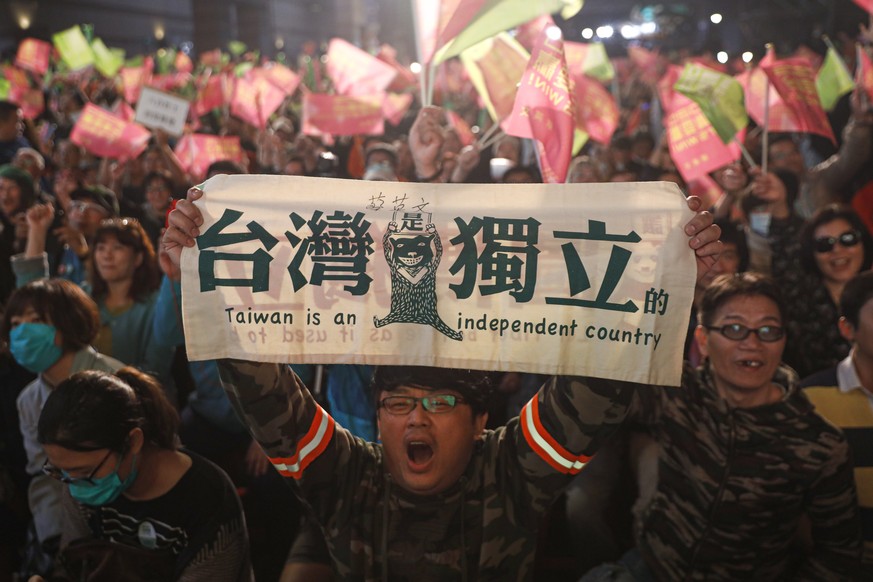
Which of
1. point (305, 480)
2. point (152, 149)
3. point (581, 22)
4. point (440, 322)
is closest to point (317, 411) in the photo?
point (305, 480)

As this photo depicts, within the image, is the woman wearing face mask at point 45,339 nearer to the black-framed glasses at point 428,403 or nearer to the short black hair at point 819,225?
the black-framed glasses at point 428,403

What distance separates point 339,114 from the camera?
647 centimetres

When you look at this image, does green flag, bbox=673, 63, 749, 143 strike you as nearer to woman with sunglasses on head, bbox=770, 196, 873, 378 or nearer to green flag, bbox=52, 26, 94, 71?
woman with sunglasses on head, bbox=770, 196, 873, 378

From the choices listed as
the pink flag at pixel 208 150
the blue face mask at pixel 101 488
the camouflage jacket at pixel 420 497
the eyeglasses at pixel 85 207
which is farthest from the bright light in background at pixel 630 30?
the blue face mask at pixel 101 488

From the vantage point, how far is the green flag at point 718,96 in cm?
440

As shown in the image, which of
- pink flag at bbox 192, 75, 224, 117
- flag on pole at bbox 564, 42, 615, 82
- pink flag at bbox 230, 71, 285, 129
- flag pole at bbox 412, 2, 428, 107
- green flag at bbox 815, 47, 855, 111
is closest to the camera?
flag pole at bbox 412, 2, 428, 107

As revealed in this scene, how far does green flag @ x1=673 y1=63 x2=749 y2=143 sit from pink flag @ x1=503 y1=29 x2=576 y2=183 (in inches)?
60.2

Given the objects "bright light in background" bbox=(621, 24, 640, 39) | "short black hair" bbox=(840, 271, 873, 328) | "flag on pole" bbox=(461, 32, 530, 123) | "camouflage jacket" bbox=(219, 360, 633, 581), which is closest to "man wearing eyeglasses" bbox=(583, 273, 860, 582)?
"short black hair" bbox=(840, 271, 873, 328)

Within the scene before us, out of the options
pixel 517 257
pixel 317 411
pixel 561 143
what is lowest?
pixel 317 411

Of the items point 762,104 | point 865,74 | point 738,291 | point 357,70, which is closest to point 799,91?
point 762,104

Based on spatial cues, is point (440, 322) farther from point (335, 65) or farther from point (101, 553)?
point (335, 65)

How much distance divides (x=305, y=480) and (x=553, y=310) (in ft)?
2.55

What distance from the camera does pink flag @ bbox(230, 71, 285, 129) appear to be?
7688 mm

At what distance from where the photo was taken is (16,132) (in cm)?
690
